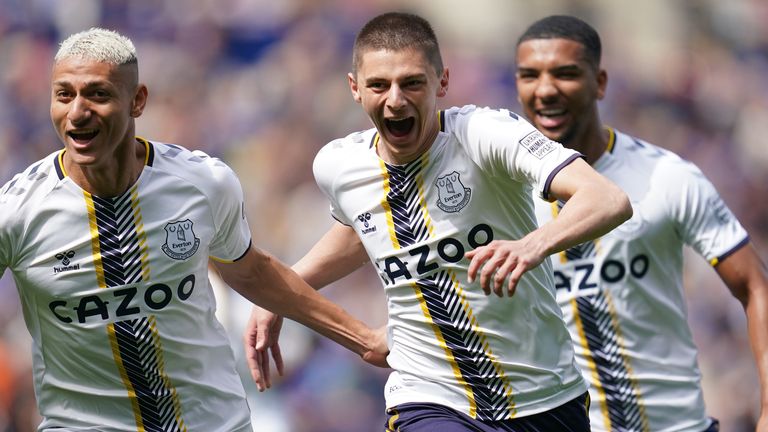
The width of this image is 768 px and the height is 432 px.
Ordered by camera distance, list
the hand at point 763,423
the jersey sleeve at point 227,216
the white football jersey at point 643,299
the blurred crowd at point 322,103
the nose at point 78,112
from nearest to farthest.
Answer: the nose at point 78,112 → the jersey sleeve at point 227,216 → the hand at point 763,423 → the white football jersey at point 643,299 → the blurred crowd at point 322,103

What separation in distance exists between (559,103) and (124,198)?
2.55m

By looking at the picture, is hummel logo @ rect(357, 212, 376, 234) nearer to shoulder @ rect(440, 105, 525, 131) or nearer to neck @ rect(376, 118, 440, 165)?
neck @ rect(376, 118, 440, 165)

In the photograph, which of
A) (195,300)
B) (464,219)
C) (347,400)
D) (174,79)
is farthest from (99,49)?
(174,79)

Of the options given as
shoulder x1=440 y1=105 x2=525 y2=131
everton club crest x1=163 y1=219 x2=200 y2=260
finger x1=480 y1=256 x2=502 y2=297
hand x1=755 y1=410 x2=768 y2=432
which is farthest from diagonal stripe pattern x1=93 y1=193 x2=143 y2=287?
hand x1=755 y1=410 x2=768 y2=432

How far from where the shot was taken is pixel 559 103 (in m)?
6.89

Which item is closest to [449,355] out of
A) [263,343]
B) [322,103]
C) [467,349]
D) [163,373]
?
[467,349]

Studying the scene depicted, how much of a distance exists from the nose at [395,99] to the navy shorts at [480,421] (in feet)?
4.16

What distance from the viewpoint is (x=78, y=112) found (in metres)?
5.18

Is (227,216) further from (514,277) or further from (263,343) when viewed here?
(514,277)

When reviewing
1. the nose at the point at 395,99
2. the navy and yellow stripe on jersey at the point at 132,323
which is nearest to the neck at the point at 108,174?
the navy and yellow stripe on jersey at the point at 132,323

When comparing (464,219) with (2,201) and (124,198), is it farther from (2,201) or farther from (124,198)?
(2,201)

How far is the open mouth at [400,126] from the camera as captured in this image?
5.43 m

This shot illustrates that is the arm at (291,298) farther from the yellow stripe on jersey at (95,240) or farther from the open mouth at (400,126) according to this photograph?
the open mouth at (400,126)

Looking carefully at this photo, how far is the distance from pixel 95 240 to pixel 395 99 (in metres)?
1.36
